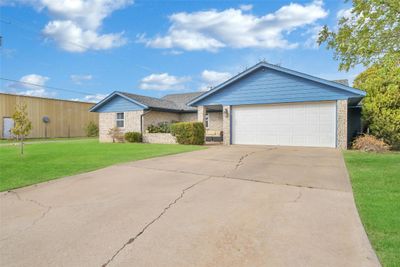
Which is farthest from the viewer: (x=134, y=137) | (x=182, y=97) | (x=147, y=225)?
(x=182, y=97)

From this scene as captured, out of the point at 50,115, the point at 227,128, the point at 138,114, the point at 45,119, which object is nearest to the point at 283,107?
the point at 227,128

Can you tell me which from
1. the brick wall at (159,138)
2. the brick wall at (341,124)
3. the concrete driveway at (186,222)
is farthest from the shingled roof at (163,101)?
the concrete driveway at (186,222)

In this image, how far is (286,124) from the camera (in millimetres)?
15398

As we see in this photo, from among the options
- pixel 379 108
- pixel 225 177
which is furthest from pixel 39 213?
pixel 379 108

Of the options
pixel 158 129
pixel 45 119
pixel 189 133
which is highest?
pixel 45 119

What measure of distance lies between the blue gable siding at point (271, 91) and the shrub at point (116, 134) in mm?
8114

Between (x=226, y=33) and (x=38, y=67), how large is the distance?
22605mm

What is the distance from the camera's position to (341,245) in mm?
3195

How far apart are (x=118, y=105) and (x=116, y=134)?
2451mm

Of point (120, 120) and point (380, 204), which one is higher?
point (120, 120)

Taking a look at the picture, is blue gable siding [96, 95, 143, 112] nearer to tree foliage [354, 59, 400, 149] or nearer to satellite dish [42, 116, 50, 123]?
satellite dish [42, 116, 50, 123]

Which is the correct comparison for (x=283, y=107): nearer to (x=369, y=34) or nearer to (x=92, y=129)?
(x=369, y=34)

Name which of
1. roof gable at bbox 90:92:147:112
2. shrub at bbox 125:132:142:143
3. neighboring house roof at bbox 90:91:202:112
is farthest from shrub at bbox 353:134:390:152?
shrub at bbox 125:132:142:143

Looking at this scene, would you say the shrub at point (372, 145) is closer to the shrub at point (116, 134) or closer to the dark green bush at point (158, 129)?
the dark green bush at point (158, 129)
